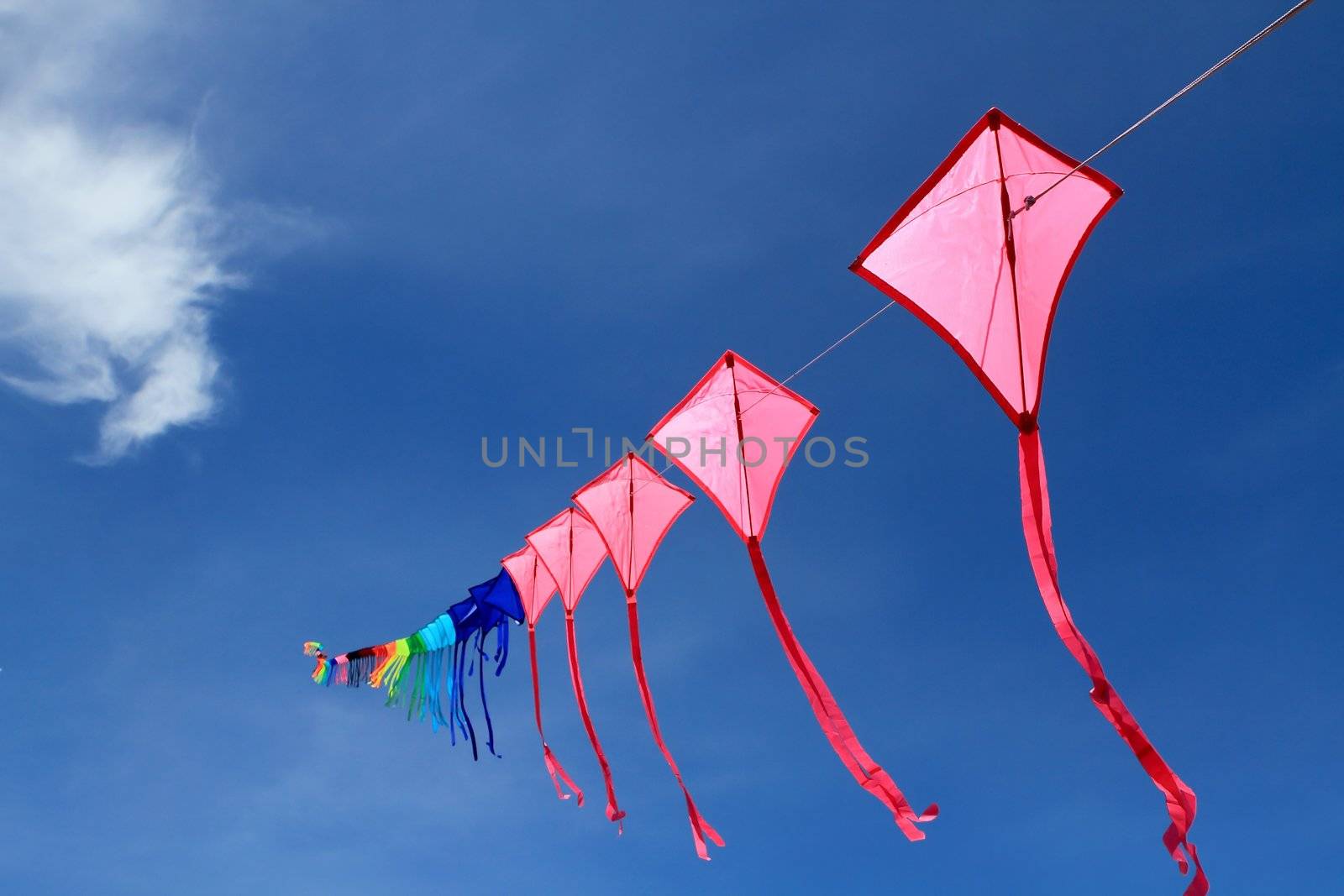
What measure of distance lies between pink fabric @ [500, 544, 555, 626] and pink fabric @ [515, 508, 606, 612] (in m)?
0.70

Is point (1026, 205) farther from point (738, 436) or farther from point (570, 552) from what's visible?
point (570, 552)

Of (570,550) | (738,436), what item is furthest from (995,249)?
(570,550)

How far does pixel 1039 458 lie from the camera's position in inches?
256

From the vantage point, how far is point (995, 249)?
25.1ft

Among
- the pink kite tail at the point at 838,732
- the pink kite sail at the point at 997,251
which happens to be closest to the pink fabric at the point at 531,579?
the pink kite tail at the point at 838,732

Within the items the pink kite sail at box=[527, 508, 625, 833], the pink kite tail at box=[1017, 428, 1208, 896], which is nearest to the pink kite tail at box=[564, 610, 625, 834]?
the pink kite sail at box=[527, 508, 625, 833]

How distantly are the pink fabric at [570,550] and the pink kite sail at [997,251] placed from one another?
296 inches

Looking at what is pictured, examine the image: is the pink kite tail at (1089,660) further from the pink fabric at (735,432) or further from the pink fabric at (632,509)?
the pink fabric at (632,509)

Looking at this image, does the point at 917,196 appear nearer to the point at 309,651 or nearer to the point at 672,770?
the point at 672,770

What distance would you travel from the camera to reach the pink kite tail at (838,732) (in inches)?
273

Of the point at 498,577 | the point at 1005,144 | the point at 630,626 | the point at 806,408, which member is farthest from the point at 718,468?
the point at 498,577

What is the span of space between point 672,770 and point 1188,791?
561 cm

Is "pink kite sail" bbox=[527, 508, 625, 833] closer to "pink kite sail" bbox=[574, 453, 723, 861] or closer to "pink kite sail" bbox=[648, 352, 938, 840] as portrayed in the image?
"pink kite sail" bbox=[574, 453, 723, 861]

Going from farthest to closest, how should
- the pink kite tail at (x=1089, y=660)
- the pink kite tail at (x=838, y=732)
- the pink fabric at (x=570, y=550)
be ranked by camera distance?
the pink fabric at (x=570, y=550) < the pink kite tail at (x=838, y=732) < the pink kite tail at (x=1089, y=660)
